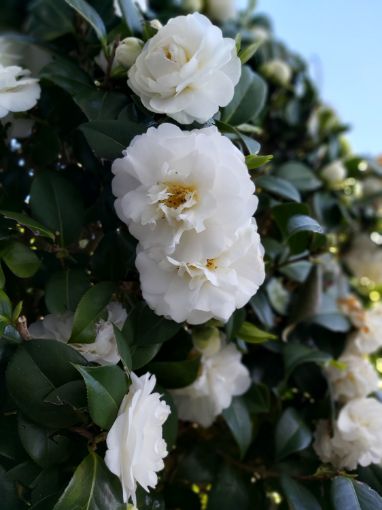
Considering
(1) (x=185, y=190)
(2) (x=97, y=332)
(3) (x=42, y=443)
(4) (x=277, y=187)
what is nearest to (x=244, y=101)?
(4) (x=277, y=187)

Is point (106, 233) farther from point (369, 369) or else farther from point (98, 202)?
point (369, 369)

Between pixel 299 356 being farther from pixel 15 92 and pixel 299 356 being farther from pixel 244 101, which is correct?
pixel 15 92

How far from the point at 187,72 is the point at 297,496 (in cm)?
46

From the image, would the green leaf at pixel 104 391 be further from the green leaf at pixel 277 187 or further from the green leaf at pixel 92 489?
the green leaf at pixel 277 187

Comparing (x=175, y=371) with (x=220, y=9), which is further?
(x=220, y=9)

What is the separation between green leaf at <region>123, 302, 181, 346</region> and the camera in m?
0.52

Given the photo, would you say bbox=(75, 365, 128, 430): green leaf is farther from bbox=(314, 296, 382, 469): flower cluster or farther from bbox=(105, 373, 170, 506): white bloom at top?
bbox=(314, 296, 382, 469): flower cluster

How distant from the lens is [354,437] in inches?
24.9

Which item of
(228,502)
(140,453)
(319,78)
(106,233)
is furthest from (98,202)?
(319,78)

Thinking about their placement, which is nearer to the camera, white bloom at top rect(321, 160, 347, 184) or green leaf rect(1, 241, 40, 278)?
green leaf rect(1, 241, 40, 278)

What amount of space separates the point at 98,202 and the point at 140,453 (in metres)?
0.26

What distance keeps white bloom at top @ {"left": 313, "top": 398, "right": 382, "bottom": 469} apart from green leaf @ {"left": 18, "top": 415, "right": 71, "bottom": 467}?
32 centimetres

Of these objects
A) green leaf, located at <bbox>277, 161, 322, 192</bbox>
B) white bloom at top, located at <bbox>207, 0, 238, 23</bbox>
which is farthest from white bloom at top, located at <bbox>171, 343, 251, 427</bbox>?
white bloom at top, located at <bbox>207, 0, 238, 23</bbox>

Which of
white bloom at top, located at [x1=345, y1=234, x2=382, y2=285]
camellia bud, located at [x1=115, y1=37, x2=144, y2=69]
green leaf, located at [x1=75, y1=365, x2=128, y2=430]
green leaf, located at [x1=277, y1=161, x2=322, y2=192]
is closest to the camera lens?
green leaf, located at [x1=75, y1=365, x2=128, y2=430]
